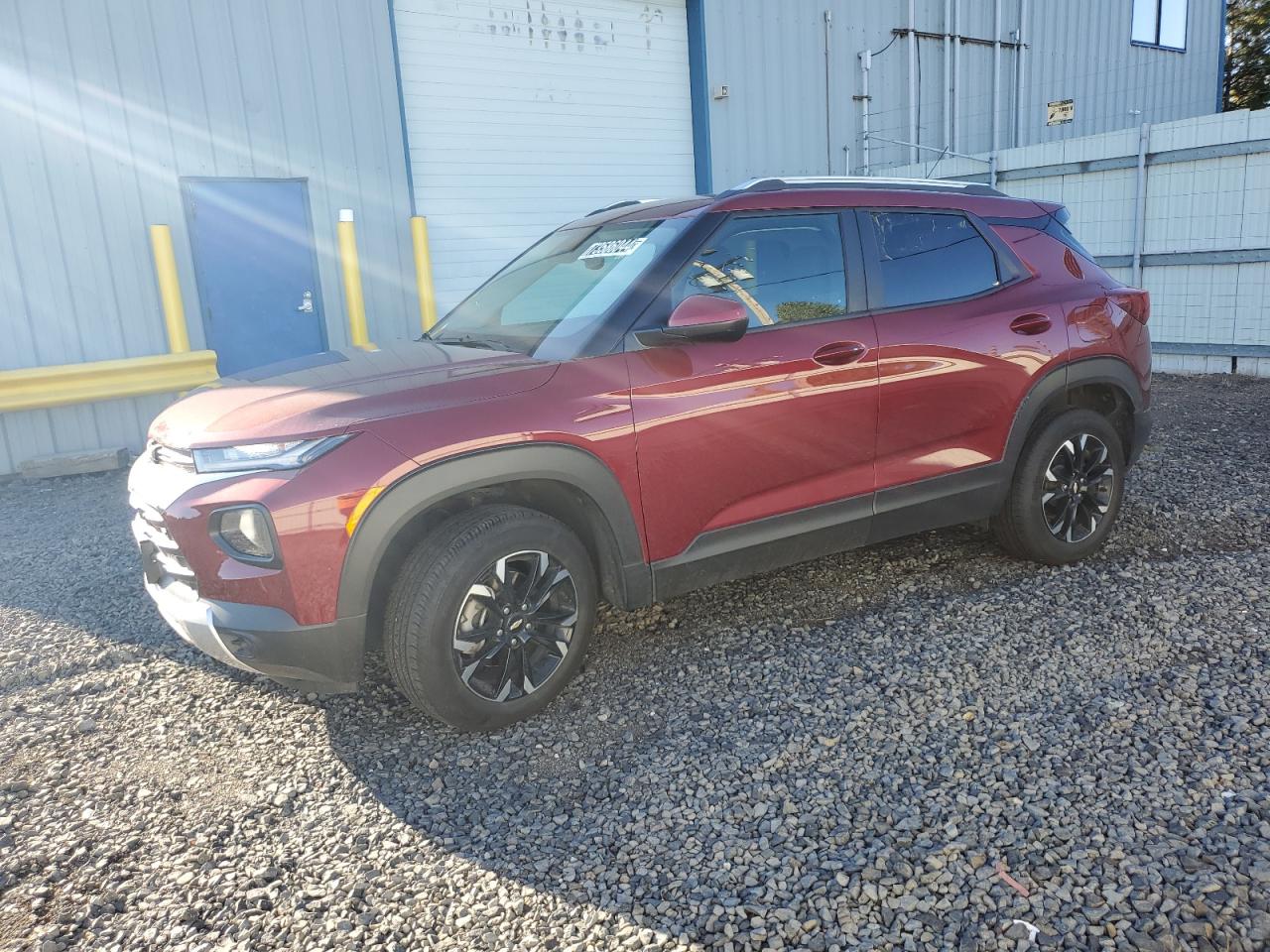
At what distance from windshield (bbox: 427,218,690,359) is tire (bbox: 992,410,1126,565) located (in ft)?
6.44

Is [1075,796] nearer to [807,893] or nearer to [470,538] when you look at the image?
[807,893]

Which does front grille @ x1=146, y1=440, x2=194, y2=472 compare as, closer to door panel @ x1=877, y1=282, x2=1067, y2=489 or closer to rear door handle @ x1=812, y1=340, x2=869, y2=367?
rear door handle @ x1=812, y1=340, x2=869, y2=367

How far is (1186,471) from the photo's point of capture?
5816 millimetres

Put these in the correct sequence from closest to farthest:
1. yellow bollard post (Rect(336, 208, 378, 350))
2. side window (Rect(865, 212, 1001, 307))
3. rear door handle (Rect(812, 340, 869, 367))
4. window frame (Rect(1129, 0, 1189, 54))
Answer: rear door handle (Rect(812, 340, 869, 367))
side window (Rect(865, 212, 1001, 307))
yellow bollard post (Rect(336, 208, 378, 350))
window frame (Rect(1129, 0, 1189, 54))

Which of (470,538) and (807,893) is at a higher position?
(470,538)

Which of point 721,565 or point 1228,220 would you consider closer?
point 721,565

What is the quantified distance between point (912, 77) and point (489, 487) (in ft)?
42.9

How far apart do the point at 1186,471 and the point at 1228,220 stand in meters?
4.62

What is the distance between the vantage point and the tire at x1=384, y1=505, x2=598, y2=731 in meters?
2.75

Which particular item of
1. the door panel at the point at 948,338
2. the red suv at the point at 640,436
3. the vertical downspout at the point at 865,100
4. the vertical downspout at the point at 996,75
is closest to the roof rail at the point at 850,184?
the red suv at the point at 640,436

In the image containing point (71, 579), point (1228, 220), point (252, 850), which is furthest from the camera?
point (1228, 220)

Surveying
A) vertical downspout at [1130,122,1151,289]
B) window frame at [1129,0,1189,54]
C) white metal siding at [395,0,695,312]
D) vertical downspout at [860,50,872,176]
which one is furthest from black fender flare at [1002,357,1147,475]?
window frame at [1129,0,1189,54]

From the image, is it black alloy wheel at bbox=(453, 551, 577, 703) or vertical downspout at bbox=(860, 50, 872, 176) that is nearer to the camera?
black alloy wheel at bbox=(453, 551, 577, 703)

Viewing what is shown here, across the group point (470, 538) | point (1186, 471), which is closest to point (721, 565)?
point (470, 538)
